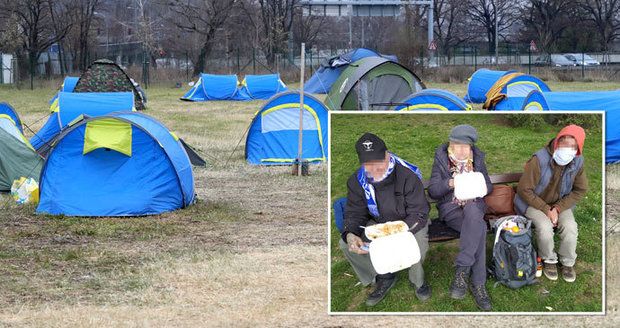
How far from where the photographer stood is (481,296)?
13.7 ft

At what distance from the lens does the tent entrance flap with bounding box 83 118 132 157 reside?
1119 cm

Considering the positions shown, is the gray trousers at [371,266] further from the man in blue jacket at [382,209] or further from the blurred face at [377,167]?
the blurred face at [377,167]

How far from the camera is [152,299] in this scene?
7449 mm

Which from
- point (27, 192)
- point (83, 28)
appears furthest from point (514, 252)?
point (83, 28)

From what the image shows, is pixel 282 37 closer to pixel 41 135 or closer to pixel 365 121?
pixel 41 135

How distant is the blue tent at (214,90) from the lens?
3488cm

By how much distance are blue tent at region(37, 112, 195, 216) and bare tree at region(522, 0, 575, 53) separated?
2120 inches

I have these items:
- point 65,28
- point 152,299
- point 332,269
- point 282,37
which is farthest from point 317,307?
point 282,37

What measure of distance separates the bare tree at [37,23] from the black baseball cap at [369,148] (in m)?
47.0

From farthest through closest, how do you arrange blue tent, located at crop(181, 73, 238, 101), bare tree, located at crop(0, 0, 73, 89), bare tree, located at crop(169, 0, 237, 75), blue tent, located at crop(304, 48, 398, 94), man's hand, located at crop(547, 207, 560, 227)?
bare tree, located at crop(169, 0, 237, 75)
bare tree, located at crop(0, 0, 73, 89)
blue tent, located at crop(181, 73, 238, 101)
blue tent, located at crop(304, 48, 398, 94)
man's hand, located at crop(547, 207, 560, 227)

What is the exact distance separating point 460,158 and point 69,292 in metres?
4.61

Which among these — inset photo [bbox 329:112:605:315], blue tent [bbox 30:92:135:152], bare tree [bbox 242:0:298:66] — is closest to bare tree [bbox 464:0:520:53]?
bare tree [bbox 242:0:298:66]

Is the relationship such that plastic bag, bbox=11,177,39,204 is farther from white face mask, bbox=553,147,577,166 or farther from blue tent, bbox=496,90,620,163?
white face mask, bbox=553,147,577,166

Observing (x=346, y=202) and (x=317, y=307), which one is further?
(x=317, y=307)
